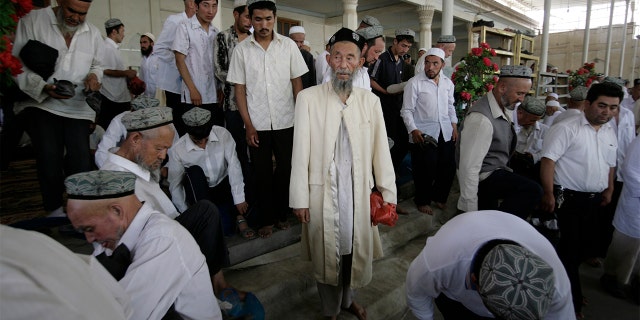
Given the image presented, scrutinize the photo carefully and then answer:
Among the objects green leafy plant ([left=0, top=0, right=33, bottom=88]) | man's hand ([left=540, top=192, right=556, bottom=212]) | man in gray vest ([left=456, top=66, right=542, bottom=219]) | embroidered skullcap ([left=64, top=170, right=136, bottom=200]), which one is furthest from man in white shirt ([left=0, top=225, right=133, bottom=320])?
man's hand ([left=540, top=192, right=556, bottom=212])

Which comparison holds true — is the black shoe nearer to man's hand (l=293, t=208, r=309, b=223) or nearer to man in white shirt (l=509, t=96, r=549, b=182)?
man in white shirt (l=509, t=96, r=549, b=182)

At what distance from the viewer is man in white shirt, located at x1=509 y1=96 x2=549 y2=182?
3955 millimetres

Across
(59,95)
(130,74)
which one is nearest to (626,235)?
(59,95)

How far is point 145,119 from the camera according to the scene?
212cm

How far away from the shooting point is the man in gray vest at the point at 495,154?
10.2 feet

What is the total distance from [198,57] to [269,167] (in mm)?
1331

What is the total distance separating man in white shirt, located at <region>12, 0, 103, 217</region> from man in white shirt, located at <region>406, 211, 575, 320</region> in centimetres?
274

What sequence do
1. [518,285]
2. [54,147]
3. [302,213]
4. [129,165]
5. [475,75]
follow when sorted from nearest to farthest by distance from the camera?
[518,285]
[129,165]
[302,213]
[54,147]
[475,75]

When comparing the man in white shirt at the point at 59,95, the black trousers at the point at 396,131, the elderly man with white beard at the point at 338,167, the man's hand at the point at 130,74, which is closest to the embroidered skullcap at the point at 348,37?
the elderly man with white beard at the point at 338,167

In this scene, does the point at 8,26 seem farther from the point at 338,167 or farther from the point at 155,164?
the point at 338,167

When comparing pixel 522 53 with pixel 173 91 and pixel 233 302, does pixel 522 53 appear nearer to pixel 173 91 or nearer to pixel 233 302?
pixel 173 91

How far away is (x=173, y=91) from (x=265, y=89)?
126 cm

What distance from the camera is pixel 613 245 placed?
11.9ft

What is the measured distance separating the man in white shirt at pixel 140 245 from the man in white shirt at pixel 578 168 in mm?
3047
